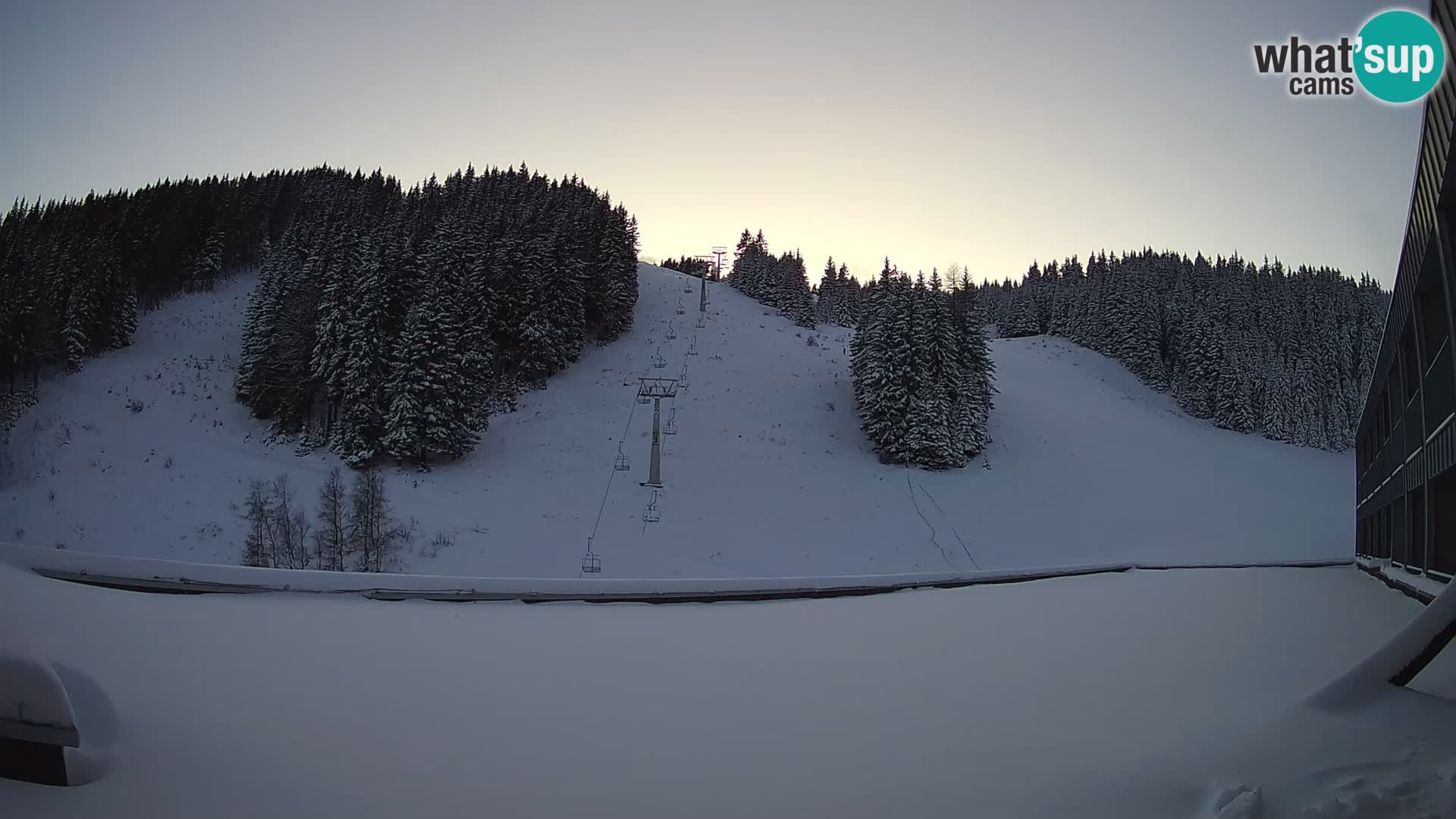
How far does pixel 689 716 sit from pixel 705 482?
32.0m

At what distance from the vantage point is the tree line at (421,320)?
3675 cm

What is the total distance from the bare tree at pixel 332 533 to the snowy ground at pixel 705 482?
2.33 m

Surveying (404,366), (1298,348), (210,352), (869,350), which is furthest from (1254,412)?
(210,352)

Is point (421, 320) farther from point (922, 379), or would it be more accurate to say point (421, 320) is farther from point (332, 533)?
point (922, 379)

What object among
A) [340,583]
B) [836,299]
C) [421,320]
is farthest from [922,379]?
[836,299]

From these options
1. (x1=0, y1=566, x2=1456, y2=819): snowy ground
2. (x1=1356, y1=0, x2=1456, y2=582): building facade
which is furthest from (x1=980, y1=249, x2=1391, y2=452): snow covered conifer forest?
(x1=0, y1=566, x2=1456, y2=819): snowy ground

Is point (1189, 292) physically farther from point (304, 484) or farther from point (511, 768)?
point (511, 768)

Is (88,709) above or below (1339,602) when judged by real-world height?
above

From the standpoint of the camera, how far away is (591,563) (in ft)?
88.8

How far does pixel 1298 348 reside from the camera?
85750 millimetres

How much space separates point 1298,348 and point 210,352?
374 ft

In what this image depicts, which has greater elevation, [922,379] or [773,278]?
[773,278]

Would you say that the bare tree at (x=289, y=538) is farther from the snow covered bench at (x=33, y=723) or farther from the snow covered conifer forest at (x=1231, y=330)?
the snow covered conifer forest at (x=1231, y=330)

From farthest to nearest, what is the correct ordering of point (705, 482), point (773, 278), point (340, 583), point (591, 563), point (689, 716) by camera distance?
point (773, 278), point (705, 482), point (591, 563), point (340, 583), point (689, 716)
